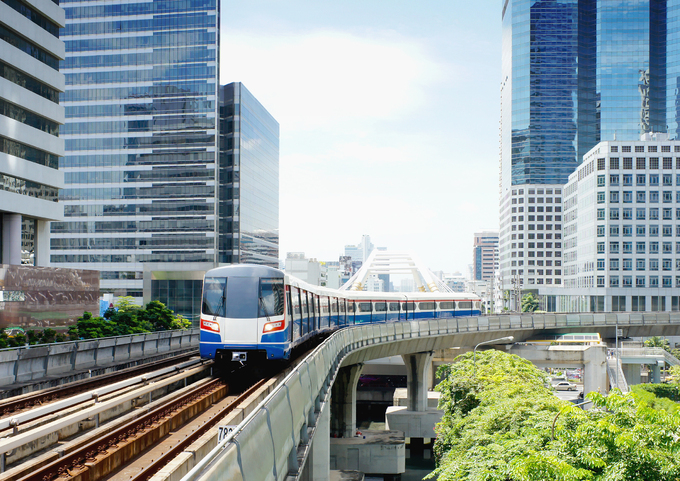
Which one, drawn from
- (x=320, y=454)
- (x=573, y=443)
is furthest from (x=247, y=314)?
(x=573, y=443)

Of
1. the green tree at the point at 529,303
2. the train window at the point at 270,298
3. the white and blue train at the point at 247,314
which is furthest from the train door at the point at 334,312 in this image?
the green tree at the point at 529,303

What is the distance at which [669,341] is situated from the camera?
108125 millimetres

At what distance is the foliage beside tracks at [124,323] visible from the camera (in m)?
38.7

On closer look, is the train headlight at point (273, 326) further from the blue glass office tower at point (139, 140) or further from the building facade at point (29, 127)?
the blue glass office tower at point (139, 140)

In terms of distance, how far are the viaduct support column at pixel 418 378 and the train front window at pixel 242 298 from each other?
3670 centimetres

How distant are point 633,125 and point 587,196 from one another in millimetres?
61365

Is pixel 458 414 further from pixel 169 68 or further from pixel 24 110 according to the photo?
pixel 169 68

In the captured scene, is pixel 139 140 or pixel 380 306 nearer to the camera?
pixel 380 306

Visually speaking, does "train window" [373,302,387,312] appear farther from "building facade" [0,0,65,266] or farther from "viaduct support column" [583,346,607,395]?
"building facade" [0,0,65,266]

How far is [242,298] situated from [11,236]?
98.7 ft

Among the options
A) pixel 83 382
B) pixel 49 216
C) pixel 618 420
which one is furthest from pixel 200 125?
pixel 618 420

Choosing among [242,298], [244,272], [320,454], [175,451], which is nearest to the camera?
[175,451]

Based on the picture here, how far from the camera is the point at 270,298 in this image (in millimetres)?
20234

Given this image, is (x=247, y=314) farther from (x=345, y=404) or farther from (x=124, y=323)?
(x=345, y=404)
